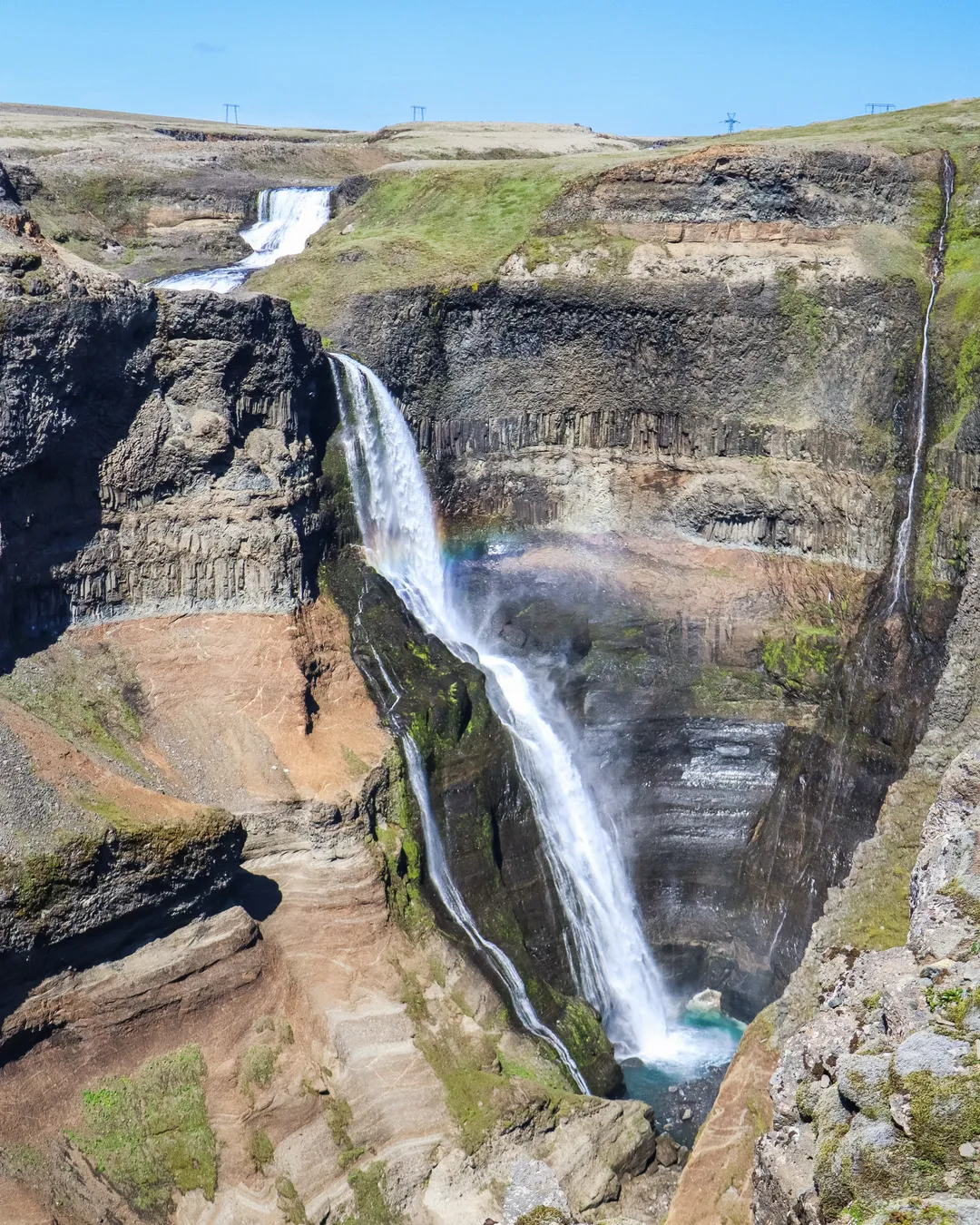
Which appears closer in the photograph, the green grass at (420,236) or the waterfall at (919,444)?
the waterfall at (919,444)

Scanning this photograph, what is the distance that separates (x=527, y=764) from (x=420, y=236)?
61.6ft

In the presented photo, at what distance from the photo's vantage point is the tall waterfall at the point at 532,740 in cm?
2973

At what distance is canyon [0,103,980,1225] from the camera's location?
21156 millimetres

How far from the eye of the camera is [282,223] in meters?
45.2

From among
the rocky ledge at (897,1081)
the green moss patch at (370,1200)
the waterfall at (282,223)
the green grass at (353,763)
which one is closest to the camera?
the rocky ledge at (897,1081)

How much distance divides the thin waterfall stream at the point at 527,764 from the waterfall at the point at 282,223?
10.1 meters

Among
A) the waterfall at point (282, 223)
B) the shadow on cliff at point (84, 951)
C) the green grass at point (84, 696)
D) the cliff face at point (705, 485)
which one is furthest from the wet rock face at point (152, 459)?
the waterfall at point (282, 223)

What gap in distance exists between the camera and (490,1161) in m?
22.8

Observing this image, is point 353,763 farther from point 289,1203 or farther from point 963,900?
point 963,900

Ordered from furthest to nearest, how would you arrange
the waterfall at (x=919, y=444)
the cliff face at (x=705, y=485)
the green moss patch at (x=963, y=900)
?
the waterfall at (x=919, y=444), the cliff face at (x=705, y=485), the green moss patch at (x=963, y=900)

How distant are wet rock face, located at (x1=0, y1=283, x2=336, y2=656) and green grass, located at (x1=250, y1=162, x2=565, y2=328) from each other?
7.12 m

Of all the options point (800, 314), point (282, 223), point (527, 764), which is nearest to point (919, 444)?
point (800, 314)

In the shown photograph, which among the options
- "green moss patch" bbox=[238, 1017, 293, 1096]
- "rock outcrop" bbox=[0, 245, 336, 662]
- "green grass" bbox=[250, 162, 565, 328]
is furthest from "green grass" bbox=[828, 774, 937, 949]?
"green grass" bbox=[250, 162, 565, 328]

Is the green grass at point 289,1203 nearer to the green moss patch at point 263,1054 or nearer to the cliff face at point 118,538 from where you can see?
the green moss patch at point 263,1054
